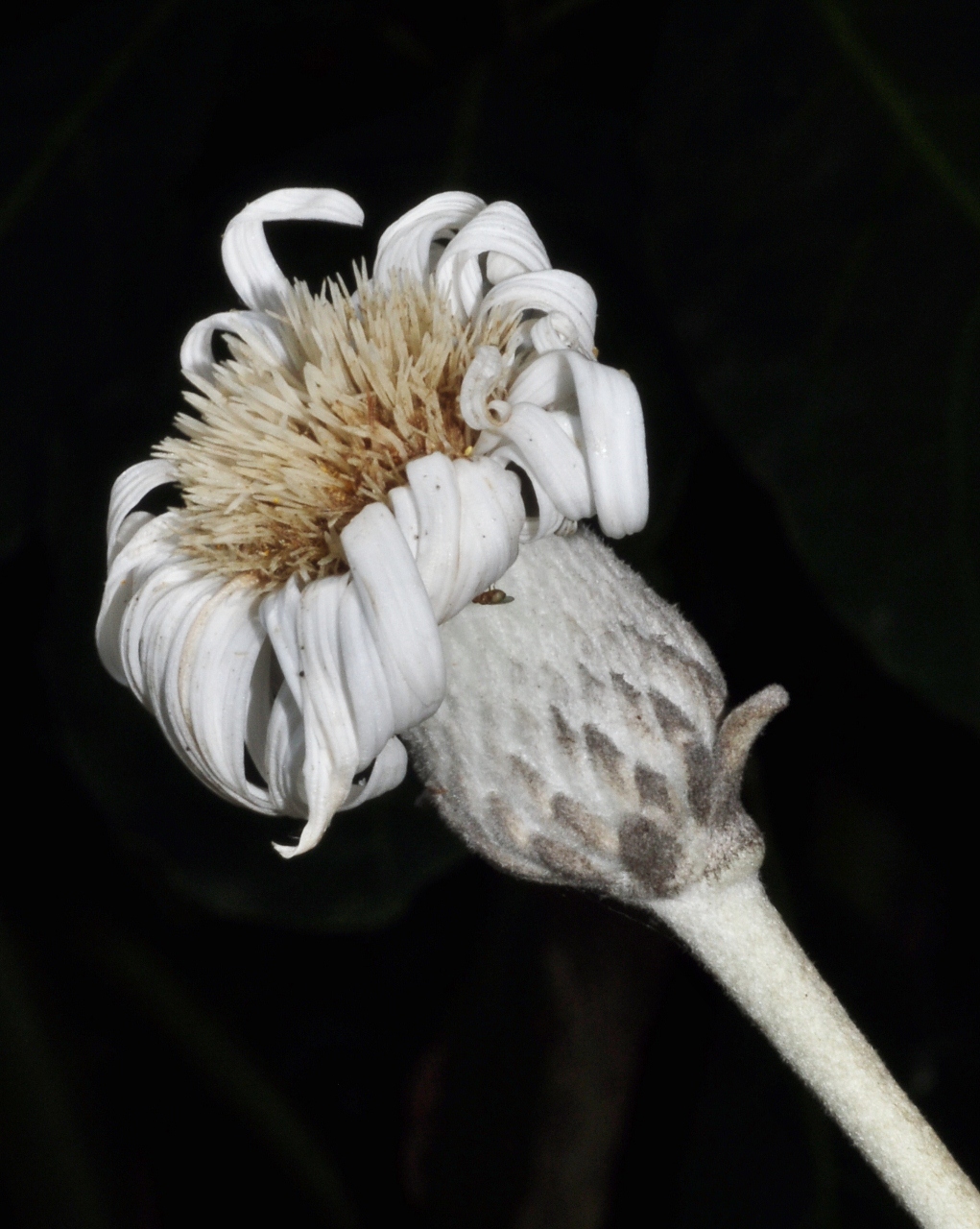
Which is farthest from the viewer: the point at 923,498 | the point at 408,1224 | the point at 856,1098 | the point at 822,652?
the point at 408,1224

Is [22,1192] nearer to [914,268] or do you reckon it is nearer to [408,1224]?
[408,1224]

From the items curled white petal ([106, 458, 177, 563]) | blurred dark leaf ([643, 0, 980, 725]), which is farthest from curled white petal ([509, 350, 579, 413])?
blurred dark leaf ([643, 0, 980, 725])

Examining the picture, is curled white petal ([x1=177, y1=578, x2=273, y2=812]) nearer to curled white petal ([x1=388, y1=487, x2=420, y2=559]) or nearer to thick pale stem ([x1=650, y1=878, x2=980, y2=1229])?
curled white petal ([x1=388, y1=487, x2=420, y2=559])

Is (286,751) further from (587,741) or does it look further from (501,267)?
(501,267)

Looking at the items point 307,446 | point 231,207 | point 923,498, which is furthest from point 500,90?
point 307,446

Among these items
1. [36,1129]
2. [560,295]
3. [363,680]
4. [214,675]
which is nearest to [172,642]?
A: [214,675]

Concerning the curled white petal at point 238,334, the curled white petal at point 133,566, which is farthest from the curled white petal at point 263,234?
the curled white petal at point 133,566

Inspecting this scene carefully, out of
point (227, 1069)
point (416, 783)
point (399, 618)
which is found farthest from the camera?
point (227, 1069)
